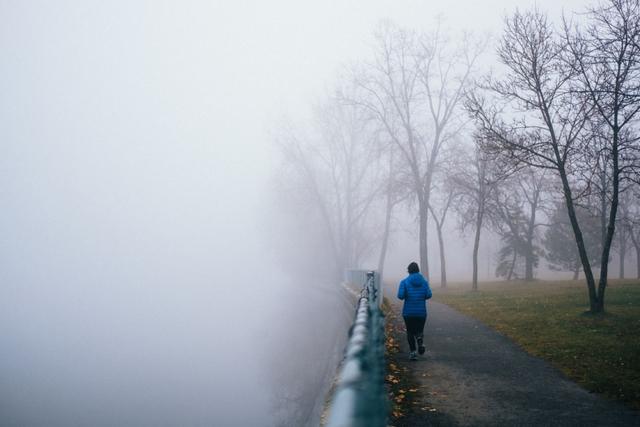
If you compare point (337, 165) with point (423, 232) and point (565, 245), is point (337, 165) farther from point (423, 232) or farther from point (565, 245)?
point (565, 245)

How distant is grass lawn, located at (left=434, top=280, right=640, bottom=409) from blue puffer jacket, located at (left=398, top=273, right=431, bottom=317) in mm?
2690

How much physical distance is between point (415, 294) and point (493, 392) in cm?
269

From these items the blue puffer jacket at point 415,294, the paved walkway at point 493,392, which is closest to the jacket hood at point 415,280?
the blue puffer jacket at point 415,294

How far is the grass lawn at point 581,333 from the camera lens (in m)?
8.16

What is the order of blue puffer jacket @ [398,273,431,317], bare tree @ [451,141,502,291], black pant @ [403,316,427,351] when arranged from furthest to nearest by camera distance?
bare tree @ [451,141,502,291] → black pant @ [403,316,427,351] → blue puffer jacket @ [398,273,431,317]

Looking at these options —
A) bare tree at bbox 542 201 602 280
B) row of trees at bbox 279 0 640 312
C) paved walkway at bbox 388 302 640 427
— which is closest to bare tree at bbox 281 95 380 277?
row of trees at bbox 279 0 640 312

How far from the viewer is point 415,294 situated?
999cm

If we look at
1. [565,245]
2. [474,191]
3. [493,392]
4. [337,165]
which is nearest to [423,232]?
[474,191]

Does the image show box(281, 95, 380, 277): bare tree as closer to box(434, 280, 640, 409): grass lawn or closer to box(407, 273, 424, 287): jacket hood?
box(434, 280, 640, 409): grass lawn

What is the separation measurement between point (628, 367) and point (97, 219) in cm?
16840

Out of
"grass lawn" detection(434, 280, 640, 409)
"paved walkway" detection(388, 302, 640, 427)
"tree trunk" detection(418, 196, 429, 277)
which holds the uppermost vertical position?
"tree trunk" detection(418, 196, 429, 277)

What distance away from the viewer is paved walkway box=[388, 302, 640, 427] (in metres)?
6.37

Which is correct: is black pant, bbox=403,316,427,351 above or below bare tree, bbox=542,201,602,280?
below

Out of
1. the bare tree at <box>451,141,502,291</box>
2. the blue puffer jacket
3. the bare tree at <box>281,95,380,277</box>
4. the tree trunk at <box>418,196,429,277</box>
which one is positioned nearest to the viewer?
the blue puffer jacket
